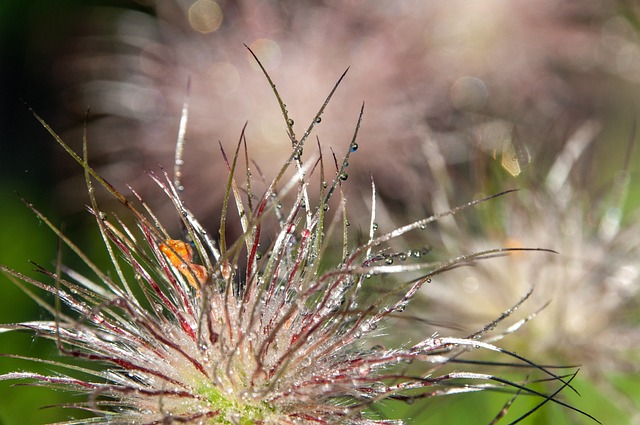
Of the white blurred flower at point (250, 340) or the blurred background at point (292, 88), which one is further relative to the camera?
the blurred background at point (292, 88)

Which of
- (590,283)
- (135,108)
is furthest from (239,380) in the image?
(135,108)

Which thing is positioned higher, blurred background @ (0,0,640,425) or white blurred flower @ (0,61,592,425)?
blurred background @ (0,0,640,425)

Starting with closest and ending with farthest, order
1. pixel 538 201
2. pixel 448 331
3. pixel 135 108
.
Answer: pixel 448 331 → pixel 538 201 → pixel 135 108

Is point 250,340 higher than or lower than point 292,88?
lower

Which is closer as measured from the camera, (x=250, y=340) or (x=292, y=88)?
(x=250, y=340)

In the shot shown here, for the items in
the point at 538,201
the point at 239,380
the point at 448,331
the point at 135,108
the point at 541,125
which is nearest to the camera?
the point at 239,380

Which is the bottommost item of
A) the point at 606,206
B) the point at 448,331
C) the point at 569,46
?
the point at 448,331

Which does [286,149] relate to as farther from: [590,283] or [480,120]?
[590,283]

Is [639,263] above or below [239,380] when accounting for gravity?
above

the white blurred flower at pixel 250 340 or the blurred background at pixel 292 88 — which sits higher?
the blurred background at pixel 292 88

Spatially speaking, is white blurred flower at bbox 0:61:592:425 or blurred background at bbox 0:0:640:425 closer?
white blurred flower at bbox 0:61:592:425

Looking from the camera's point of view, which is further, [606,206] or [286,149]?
[286,149]
